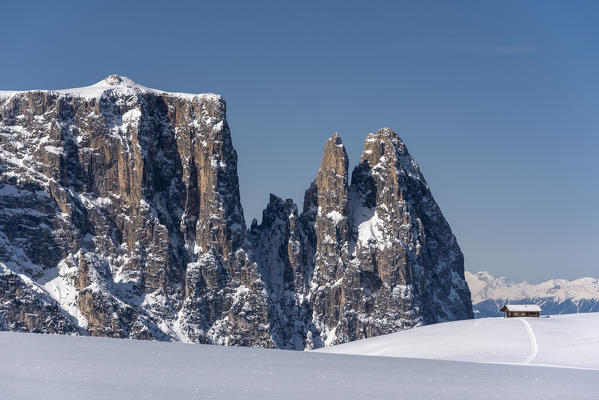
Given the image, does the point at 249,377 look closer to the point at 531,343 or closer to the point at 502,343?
the point at 502,343

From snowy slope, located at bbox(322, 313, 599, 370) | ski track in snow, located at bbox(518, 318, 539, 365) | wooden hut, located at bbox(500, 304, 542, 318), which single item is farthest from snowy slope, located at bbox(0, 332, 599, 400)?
wooden hut, located at bbox(500, 304, 542, 318)

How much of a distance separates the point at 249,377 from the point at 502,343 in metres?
56.4

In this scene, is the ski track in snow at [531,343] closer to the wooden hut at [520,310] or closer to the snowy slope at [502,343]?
the snowy slope at [502,343]

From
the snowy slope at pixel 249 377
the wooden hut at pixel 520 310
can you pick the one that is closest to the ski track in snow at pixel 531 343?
the snowy slope at pixel 249 377

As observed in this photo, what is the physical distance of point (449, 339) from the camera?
135250mm

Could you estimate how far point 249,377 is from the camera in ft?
273

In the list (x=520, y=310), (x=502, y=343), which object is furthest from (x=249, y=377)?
(x=520, y=310)

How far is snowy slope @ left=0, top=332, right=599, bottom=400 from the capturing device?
70.3 meters

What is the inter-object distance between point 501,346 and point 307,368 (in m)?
39.9

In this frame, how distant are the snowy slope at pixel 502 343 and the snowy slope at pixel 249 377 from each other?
9015mm

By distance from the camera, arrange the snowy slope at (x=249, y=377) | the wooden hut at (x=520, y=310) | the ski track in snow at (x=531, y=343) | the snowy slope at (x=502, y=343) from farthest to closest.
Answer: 1. the wooden hut at (x=520, y=310)
2. the snowy slope at (x=502, y=343)
3. the ski track in snow at (x=531, y=343)
4. the snowy slope at (x=249, y=377)

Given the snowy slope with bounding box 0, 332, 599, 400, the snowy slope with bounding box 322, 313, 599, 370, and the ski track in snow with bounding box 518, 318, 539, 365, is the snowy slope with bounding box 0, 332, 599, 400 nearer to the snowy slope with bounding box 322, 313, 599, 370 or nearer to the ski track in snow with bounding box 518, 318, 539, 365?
the ski track in snow with bounding box 518, 318, 539, 365

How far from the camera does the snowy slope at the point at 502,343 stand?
120 meters

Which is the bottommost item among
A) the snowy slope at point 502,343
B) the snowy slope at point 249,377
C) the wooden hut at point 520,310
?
the snowy slope at point 249,377
